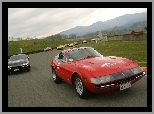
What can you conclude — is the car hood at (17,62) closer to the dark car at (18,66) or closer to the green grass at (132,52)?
the dark car at (18,66)

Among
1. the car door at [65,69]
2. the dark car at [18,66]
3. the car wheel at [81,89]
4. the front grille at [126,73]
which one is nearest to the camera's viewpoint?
the front grille at [126,73]

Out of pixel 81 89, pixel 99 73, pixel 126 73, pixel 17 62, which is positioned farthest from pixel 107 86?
pixel 17 62

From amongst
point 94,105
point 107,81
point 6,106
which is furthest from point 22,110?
point 107,81

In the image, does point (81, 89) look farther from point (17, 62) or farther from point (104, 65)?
point (17, 62)

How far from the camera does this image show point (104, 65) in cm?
663

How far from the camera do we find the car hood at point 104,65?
20.6 ft

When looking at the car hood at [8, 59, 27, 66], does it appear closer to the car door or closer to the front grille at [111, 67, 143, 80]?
the car door

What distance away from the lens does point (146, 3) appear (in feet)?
26.0

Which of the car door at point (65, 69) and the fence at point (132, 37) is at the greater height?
the fence at point (132, 37)

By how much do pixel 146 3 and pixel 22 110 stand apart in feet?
17.2

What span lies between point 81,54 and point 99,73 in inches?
81.0

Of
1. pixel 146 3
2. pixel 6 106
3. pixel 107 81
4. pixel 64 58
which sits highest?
pixel 146 3

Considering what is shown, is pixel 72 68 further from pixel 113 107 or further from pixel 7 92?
pixel 7 92

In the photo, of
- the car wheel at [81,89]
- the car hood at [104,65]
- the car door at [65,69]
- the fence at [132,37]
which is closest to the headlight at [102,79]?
the car hood at [104,65]
